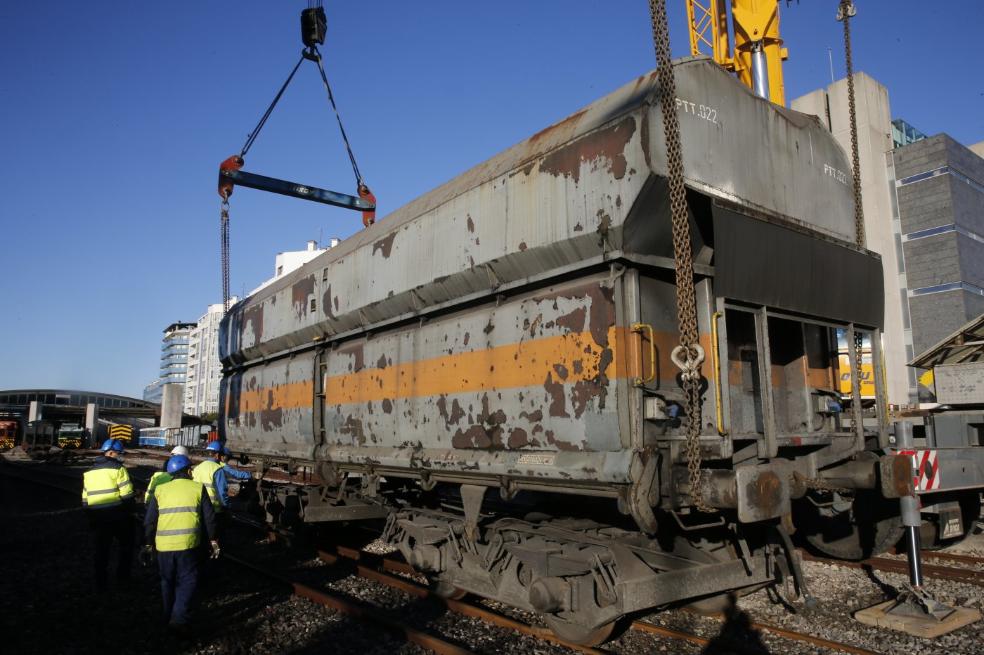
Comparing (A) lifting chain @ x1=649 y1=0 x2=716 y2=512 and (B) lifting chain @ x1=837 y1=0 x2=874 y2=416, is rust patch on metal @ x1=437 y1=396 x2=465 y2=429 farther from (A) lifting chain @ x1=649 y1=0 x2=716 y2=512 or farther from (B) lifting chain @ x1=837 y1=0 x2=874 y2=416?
(B) lifting chain @ x1=837 y1=0 x2=874 y2=416

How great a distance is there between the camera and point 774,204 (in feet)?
18.0

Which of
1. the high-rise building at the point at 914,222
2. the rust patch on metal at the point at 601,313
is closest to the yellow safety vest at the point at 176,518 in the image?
the rust patch on metal at the point at 601,313

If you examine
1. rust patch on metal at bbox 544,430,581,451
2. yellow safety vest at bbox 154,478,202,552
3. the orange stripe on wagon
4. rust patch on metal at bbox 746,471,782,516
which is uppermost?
the orange stripe on wagon

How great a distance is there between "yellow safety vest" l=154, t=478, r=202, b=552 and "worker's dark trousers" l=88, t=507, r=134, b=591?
209cm

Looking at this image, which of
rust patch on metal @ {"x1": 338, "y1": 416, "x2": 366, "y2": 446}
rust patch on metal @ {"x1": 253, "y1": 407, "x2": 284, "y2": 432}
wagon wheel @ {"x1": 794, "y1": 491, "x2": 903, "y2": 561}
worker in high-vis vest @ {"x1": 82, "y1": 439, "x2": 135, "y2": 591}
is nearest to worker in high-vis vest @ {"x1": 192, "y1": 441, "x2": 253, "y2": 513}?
worker in high-vis vest @ {"x1": 82, "y1": 439, "x2": 135, "y2": 591}

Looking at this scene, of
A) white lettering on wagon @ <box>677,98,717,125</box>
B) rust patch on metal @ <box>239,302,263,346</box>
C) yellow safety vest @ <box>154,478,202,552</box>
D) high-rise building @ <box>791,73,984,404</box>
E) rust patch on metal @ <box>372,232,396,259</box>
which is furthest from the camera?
high-rise building @ <box>791,73,984,404</box>

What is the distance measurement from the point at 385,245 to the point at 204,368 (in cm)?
11764

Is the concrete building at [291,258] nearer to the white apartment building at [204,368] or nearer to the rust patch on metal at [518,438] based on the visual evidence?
the white apartment building at [204,368]

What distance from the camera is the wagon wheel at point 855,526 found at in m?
6.21

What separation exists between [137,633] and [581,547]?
4056 millimetres

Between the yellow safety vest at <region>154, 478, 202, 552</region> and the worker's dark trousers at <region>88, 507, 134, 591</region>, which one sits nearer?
the yellow safety vest at <region>154, 478, 202, 552</region>

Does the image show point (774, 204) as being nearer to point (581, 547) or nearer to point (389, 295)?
point (581, 547)

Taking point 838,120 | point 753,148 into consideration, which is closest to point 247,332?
point 753,148

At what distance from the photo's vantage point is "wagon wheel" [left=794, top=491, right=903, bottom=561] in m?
6.21
